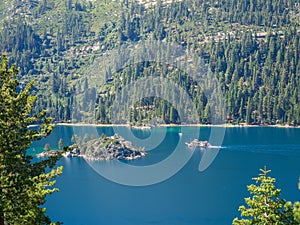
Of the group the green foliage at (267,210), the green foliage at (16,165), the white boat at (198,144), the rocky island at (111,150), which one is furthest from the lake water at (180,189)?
the green foliage at (16,165)

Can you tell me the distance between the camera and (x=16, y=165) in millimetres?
20359

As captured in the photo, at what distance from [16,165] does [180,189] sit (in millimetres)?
77131

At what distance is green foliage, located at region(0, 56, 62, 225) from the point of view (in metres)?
20.2

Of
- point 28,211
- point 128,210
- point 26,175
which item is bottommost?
point 128,210

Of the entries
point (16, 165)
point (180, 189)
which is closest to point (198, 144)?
point (180, 189)

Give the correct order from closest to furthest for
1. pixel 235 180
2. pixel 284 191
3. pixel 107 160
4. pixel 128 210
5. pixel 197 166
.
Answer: pixel 128 210 < pixel 284 191 < pixel 235 180 < pixel 197 166 < pixel 107 160

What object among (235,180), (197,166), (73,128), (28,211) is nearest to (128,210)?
(235,180)

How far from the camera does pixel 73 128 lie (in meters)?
194

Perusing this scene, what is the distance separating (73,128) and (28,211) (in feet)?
573

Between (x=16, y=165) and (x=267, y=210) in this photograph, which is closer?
(x=16, y=165)

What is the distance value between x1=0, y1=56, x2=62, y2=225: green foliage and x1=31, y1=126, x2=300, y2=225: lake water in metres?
54.7

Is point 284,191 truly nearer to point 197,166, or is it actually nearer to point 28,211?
point 197,166

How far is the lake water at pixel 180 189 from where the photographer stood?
7850 cm

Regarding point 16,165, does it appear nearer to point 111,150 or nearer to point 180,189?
point 180,189
